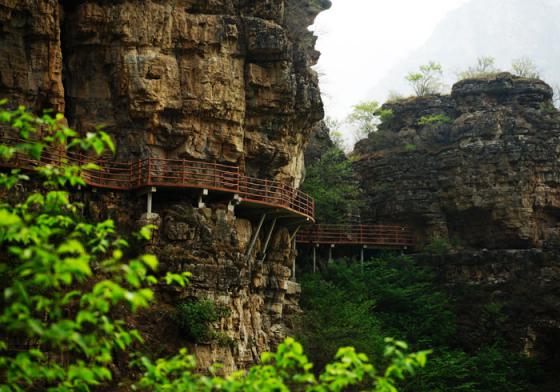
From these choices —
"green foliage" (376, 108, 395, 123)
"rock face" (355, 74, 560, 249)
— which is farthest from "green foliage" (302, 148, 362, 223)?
"green foliage" (376, 108, 395, 123)

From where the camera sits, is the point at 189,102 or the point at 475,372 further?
the point at 475,372

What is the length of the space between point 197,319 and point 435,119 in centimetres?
2181

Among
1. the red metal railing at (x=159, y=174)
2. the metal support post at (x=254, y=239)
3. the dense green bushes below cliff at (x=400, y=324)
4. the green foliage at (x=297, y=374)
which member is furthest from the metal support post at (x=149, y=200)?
the green foliage at (x=297, y=374)

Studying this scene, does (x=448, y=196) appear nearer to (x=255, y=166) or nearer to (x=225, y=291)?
(x=255, y=166)

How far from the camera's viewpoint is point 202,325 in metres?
20.8

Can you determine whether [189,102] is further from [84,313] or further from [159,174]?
[84,313]

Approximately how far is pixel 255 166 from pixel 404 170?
11756mm

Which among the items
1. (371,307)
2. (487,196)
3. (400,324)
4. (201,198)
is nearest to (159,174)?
(201,198)

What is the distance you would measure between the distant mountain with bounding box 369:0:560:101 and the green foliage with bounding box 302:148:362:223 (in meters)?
115

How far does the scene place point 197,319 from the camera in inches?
821

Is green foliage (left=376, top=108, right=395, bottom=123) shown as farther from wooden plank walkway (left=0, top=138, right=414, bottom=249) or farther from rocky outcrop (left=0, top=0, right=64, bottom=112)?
rocky outcrop (left=0, top=0, right=64, bottom=112)

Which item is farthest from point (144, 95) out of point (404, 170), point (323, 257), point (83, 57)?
point (404, 170)

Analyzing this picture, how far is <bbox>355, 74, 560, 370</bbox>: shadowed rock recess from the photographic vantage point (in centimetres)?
3016

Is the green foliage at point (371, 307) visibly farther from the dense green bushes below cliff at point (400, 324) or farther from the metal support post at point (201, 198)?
the metal support post at point (201, 198)
